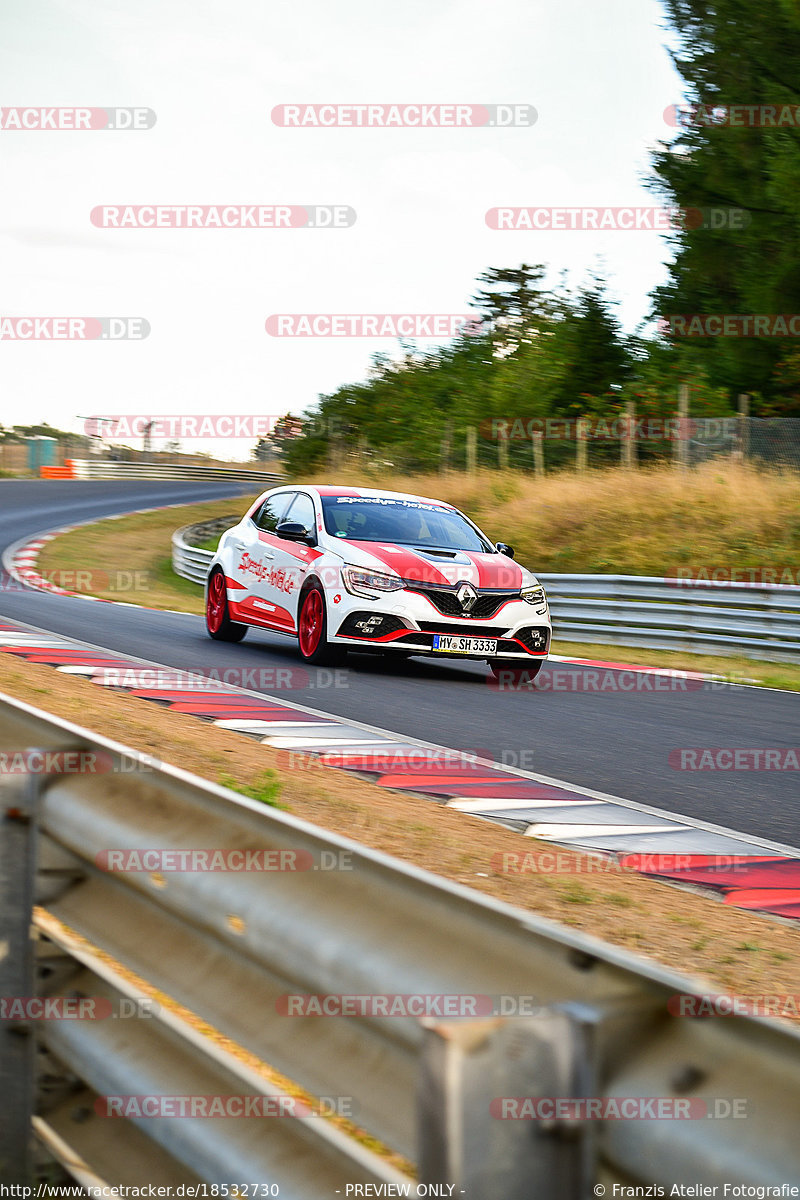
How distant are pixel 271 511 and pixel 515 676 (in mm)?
2939

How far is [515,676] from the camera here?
12.3 m

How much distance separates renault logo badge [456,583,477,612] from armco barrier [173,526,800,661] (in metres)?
5.00

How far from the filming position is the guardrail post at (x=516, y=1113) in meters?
1.49

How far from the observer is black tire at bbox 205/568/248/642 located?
13430 mm

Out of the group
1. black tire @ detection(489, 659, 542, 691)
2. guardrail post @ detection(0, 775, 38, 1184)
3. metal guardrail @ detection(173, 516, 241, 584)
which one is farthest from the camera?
metal guardrail @ detection(173, 516, 241, 584)

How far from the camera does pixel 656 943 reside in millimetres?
4273

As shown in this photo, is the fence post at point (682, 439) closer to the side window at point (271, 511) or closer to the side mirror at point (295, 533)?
the side window at point (271, 511)

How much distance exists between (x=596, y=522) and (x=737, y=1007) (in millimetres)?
20883

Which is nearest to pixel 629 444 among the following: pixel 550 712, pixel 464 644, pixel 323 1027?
pixel 464 644

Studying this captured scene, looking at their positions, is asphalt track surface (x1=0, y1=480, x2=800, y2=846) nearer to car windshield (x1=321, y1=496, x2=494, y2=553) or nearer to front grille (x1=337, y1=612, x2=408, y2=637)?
front grille (x1=337, y1=612, x2=408, y2=637)

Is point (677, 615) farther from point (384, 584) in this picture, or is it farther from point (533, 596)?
point (384, 584)

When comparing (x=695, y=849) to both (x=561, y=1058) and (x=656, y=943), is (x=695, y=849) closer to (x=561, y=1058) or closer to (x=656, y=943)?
(x=656, y=943)

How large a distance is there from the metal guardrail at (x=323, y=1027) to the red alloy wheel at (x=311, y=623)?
7945 mm

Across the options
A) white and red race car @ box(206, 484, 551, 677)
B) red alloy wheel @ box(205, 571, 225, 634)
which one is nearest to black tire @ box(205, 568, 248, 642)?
red alloy wheel @ box(205, 571, 225, 634)
